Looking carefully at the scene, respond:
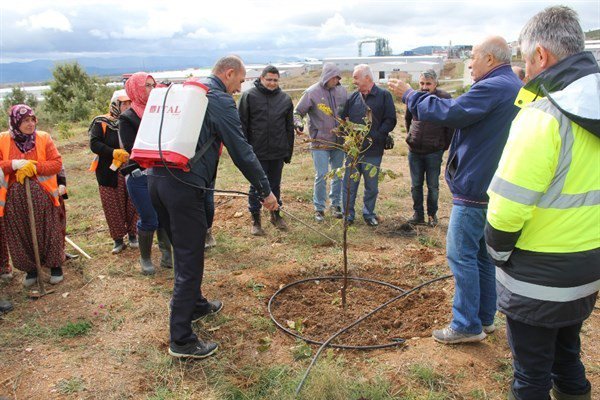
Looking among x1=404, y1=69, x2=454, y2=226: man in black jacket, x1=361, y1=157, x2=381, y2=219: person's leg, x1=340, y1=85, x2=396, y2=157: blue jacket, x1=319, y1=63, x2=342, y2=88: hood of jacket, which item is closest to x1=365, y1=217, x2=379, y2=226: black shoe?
x1=361, y1=157, x2=381, y2=219: person's leg

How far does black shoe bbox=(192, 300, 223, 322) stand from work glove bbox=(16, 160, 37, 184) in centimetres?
209

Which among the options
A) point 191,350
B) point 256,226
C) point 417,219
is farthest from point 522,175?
point 417,219

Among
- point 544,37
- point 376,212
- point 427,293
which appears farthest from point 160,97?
point 376,212

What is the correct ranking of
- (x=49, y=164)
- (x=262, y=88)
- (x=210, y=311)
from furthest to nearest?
(x=262, y=88) < (x=49, y=164) < (x=210, y=311)

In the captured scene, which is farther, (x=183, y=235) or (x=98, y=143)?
(x=98, y=143)

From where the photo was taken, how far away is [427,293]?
4305 mm

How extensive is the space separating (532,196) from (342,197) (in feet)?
15.0

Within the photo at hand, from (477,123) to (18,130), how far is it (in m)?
4.04

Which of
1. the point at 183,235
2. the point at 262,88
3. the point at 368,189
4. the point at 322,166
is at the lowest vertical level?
the point at 368,189

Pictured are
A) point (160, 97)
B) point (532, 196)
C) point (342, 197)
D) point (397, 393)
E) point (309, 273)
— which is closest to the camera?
point (532, 196)

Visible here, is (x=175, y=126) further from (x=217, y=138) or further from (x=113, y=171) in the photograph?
(x=113, y=171)

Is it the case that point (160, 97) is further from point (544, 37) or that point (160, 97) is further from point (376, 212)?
point (376, 212)

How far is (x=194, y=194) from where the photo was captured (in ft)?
10.3

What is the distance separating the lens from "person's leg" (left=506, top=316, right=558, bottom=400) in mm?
2146
